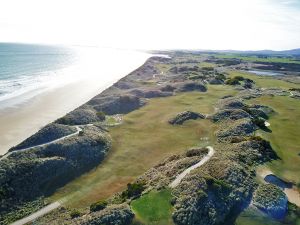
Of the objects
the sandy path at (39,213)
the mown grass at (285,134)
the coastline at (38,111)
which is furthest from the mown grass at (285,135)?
the coastline at (38,111)

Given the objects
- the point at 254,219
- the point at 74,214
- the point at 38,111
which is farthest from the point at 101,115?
the point at 254,219

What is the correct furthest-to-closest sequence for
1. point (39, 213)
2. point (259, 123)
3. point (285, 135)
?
1. point (259, 123)
2. point (285, 135)
3. point (39, 213)

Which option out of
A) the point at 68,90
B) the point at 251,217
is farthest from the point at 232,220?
the point at 68,90

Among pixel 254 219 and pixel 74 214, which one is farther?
pixel 74 214

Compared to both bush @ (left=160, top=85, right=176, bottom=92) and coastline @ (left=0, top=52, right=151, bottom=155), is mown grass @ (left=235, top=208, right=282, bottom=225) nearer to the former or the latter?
coastline @ (left=0, top=52, right=151, bottom=155)

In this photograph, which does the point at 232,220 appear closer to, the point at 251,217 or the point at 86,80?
the point at 251,217

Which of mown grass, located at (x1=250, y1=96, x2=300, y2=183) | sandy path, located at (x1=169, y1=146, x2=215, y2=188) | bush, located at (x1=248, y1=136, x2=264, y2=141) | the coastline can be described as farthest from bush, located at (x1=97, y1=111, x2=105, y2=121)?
bush, located at (x1=248, y1=136, x2=264, y2=141)

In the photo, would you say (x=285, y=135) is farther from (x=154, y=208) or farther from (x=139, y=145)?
(x=154, y=208)
